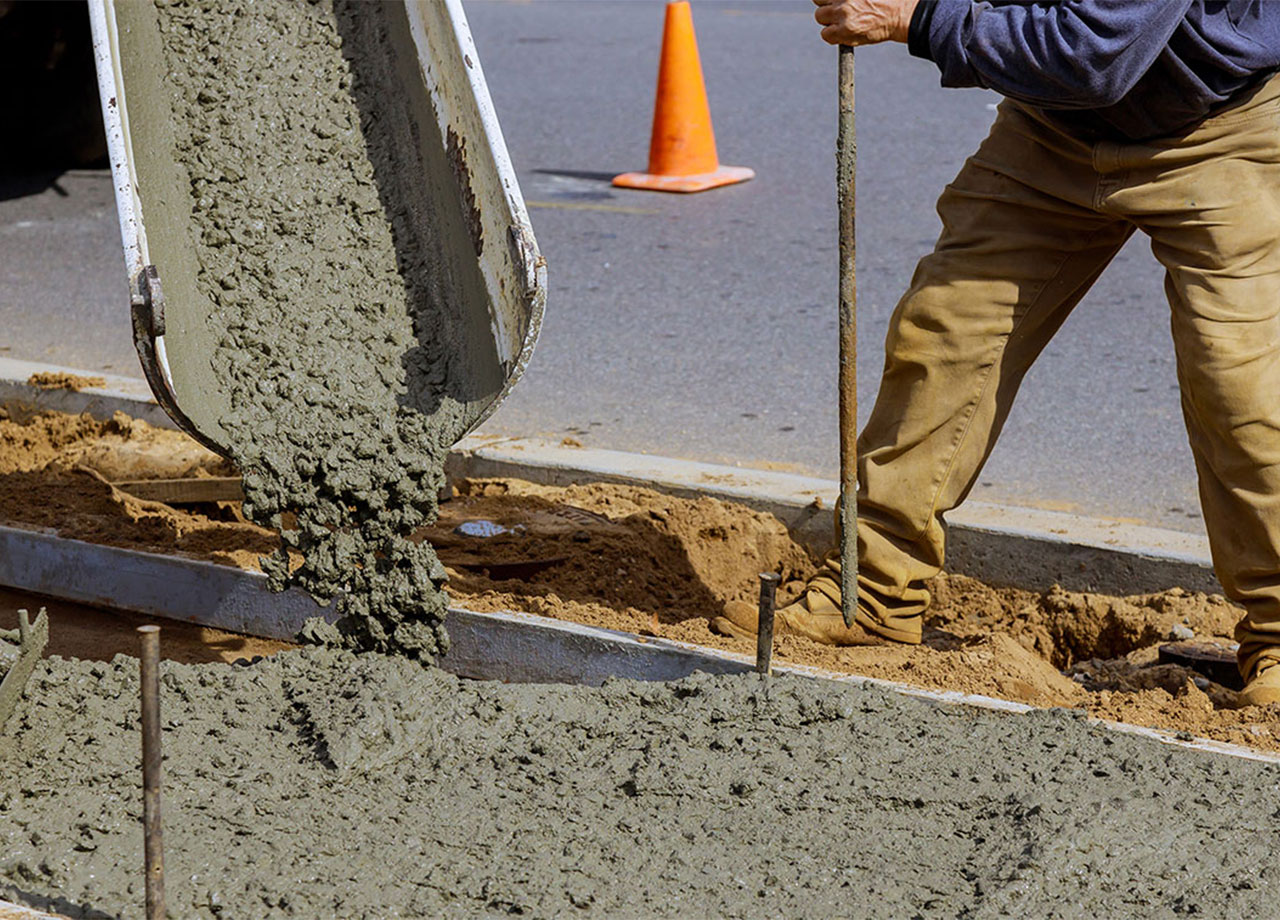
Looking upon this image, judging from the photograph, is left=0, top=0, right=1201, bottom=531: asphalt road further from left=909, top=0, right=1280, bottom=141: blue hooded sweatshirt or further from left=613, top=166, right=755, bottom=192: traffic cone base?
left=909, top=0, right=1280, bottom=141: blue hooded sweatshirt

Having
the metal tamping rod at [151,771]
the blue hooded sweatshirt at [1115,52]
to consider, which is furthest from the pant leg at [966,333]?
the metal tamping rod at [151,771]

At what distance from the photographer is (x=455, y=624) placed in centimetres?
374

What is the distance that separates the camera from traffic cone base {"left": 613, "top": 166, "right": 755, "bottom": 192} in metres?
9.65

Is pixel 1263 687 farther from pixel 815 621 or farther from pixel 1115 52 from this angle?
pixel 1115 52

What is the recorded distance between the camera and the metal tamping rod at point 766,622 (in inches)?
126

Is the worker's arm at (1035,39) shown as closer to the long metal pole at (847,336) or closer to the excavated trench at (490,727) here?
the long metal pole at (847,336)

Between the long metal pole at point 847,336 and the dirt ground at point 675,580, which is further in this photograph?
the dirt ground at point 675,580

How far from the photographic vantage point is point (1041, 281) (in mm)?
3707

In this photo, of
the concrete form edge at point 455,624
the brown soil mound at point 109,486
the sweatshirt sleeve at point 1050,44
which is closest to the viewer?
the sweatshirt sleeve at point 1050,44

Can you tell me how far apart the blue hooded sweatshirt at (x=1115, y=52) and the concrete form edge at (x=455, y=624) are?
1304mm

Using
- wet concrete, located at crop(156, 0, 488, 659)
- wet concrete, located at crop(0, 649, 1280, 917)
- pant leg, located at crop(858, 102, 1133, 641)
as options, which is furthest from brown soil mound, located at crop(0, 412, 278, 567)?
pant leg, located at crop(858, 102, 1133, 641)

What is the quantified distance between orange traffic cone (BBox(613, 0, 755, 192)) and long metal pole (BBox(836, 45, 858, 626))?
6037mm

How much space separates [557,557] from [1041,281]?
5.04 ft

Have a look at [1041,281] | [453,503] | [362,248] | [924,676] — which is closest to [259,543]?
[453,503]
